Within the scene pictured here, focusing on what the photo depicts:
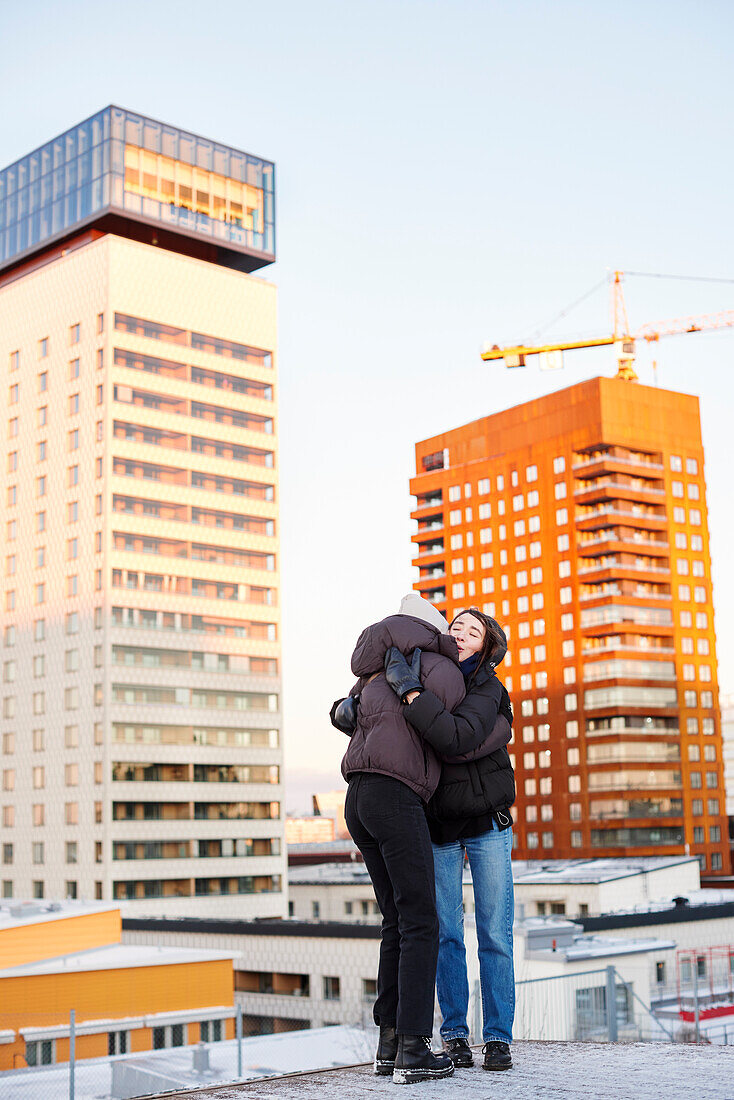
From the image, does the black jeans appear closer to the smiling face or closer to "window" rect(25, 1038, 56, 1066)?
the smiling face

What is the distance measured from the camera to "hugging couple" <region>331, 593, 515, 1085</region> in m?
5.98

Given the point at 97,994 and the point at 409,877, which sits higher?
the point at 409,877

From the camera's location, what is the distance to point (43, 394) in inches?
3351

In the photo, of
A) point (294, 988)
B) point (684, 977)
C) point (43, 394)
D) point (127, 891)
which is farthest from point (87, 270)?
point (684, 977)

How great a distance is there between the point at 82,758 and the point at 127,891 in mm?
8496

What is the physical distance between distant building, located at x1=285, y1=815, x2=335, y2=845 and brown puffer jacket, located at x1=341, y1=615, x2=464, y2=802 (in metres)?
146

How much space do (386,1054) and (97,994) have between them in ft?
115

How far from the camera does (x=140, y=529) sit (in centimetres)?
8212

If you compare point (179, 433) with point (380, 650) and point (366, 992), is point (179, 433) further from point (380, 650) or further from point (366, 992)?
point (380, 650)

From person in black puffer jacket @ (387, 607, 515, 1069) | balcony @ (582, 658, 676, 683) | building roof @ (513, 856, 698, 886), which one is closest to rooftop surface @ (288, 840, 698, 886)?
building roof @ (513, 856, 698, 886)

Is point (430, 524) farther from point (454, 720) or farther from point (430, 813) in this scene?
point (454, 720)

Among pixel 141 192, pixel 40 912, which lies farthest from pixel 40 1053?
pixel 141 192

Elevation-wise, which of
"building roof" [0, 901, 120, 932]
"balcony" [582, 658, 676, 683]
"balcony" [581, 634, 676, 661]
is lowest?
"building roof" [0, 901, 120, 932]

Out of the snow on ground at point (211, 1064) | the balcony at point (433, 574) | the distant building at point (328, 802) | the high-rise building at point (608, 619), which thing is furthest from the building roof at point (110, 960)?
the distant building at point (328, 802)
